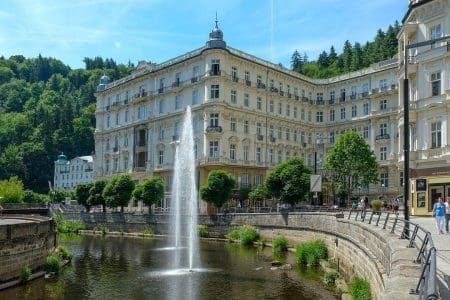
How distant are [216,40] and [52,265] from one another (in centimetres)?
4226

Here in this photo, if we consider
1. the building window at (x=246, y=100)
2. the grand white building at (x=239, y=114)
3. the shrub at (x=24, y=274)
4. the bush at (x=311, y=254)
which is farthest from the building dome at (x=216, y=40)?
the shrub at (x=24, y=274)

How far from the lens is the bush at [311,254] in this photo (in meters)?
32.0

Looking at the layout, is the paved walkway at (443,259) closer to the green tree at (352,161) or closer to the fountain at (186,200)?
the fountain at (186,200)

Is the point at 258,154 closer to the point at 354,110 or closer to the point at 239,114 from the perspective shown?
the point at 239,114

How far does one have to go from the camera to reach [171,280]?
89.5ft

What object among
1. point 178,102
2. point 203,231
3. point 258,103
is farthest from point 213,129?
point 203,231

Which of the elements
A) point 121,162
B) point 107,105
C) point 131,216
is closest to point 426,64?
point 131,216

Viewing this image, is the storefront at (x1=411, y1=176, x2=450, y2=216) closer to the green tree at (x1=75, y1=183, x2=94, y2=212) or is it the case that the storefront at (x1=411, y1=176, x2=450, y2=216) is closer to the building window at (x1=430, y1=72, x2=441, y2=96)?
the building window at (x1=430, y1=72, x2=441, y2=96)

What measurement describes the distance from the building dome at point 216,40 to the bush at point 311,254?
121 ft

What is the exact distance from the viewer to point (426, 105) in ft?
122

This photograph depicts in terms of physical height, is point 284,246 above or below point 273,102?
below

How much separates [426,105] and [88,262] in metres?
27.1

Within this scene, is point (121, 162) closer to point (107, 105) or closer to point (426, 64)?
point (107, 105)

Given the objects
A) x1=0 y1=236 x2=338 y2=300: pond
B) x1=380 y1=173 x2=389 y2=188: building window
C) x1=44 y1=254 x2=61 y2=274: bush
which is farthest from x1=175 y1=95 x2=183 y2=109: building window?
x1=44 y1=254 x2=61 y2=274: bush
